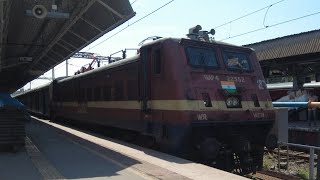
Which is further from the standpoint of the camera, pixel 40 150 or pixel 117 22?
pixel 117 22

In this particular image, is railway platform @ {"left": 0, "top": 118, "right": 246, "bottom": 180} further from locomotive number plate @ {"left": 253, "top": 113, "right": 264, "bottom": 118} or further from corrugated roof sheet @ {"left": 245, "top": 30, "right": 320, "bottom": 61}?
corrugated roof sheet @ {"left": 245, "top": 30, "right": 320, "bottom": 61}

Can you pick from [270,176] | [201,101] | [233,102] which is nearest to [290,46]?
[270,176]

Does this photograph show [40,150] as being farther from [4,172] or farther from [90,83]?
[90,83]

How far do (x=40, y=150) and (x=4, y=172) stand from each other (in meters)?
2.99

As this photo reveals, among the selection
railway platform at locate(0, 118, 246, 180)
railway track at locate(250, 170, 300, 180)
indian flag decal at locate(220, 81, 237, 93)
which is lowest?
railway track at locate(250, 170, 300, 180)

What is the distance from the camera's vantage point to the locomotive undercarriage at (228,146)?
35.8ft

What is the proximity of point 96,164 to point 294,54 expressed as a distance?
65.9ft

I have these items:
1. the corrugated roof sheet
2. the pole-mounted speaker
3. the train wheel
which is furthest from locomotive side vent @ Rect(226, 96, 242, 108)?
the corrugated roof sheet

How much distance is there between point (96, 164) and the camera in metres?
9.55

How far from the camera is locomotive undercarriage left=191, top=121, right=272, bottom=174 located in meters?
10.9

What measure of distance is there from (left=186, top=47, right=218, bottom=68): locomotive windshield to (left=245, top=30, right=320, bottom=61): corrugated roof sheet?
15.2 meters

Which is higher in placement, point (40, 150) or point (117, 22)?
point (117, 22)

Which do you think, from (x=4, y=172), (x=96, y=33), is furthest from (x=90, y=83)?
(x=4, y=172)

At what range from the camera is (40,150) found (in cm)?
1179
